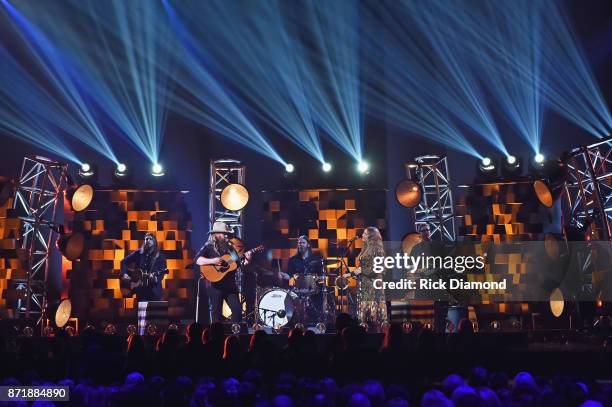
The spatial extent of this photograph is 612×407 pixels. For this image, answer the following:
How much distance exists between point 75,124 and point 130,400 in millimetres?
12693

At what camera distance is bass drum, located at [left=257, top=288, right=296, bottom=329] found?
1266 cm

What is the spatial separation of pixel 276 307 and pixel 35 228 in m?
4.98

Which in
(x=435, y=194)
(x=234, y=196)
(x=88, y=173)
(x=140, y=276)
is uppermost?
(x=88, y=173)

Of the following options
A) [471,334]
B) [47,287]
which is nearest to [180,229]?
[47,287]

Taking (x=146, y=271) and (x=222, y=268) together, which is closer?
(x=222, y=268)

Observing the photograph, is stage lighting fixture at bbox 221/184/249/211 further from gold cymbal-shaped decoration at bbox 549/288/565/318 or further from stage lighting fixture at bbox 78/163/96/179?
gold cymbal-shaped decoration at bbox 549/288/565/318

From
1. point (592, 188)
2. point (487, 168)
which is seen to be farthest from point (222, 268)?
point (592, 188)

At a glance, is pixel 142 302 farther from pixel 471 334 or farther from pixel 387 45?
pixel 387 45

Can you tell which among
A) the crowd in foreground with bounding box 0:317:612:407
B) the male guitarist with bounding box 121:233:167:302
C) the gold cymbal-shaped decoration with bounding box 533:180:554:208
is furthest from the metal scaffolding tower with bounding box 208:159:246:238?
the crowd in foreground with bounding box 0:317:612:407

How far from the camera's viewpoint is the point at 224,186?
51.0 ft

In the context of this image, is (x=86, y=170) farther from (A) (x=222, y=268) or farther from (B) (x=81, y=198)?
(A) (x=222, y=268)

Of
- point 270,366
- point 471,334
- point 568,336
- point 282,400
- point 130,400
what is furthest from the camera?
point 568,336

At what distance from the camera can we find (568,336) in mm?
11750

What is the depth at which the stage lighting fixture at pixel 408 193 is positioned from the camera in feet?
47.2
